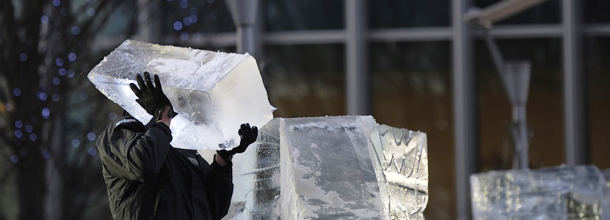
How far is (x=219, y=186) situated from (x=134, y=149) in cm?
48

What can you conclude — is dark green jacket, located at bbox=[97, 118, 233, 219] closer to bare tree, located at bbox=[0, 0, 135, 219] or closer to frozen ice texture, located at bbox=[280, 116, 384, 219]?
frozen ice texture, located at bbox=[280, 116, 384, 219]

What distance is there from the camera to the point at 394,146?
3.53 metres

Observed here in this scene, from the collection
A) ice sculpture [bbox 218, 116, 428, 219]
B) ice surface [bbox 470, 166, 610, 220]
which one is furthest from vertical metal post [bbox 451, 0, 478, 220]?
ice sculpture [bbox 218, 116, 428, 219]

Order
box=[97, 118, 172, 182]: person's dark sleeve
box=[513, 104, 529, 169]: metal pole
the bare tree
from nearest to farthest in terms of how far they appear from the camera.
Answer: box=[97, 118, 172, 182]: person's dark sleeve
the bare tree
box=[513, 104, 529, 169]: metal pole

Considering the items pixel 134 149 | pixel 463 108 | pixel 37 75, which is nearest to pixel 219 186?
pixel 134 149

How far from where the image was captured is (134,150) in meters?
2.81

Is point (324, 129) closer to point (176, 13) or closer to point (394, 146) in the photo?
point (394, 146)

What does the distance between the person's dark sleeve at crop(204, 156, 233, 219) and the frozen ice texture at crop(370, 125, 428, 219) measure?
1.64ft

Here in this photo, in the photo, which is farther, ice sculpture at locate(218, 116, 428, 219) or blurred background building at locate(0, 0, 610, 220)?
blurred background building at locate(0, 0, 610, 220)

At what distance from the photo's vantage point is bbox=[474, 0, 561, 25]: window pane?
41.9ft

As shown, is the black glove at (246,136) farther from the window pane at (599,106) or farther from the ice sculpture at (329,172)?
the window pane at (599,106)

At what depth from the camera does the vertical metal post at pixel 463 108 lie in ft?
41.7

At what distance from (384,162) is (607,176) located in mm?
2815

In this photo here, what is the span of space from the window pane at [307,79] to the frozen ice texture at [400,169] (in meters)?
9.25
